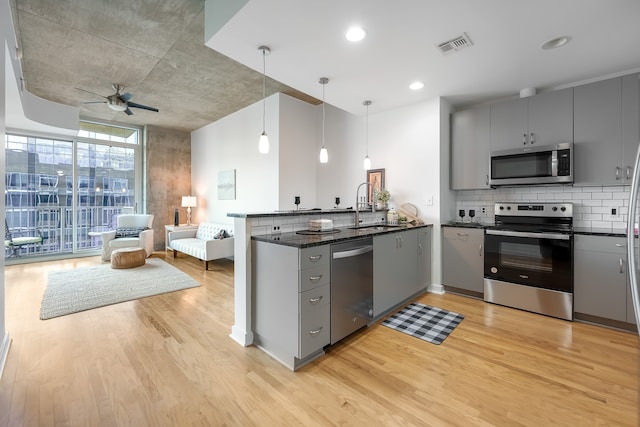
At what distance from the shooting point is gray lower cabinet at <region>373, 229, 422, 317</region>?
2648 mm

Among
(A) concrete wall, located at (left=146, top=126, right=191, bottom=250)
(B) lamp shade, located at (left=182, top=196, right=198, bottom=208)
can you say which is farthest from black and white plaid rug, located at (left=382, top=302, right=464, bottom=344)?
(A) concrete wall, located at (left=146, top=126, right=191, bottom=250)

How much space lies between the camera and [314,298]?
1.99 meters

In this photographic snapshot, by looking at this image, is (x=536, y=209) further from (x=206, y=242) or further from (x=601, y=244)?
(x=206, y=242)

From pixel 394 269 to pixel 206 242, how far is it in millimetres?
3361

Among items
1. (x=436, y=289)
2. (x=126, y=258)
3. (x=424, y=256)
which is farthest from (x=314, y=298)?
(x=126, y=258)

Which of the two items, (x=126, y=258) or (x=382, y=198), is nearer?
(x=382, y=198)

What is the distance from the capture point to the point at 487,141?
3.48m

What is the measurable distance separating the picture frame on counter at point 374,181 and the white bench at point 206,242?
272 cm

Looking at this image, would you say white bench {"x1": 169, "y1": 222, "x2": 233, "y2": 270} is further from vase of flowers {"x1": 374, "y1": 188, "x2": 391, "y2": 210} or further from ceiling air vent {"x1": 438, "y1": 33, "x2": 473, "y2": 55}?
ceiling air vent {"x1": 438, "y1": 33, "x2": 473, "y2": 55}

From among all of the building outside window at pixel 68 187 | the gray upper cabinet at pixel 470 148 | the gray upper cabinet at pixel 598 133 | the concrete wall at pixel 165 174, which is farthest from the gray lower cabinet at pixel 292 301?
the concrete wall at pixel 165 174

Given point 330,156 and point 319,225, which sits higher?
point 330,156

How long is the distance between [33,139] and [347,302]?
741 cm

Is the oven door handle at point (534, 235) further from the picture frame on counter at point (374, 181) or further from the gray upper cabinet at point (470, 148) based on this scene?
the picture frame on counter at point (374, 181)

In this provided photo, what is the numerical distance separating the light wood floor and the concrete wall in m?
4.21
